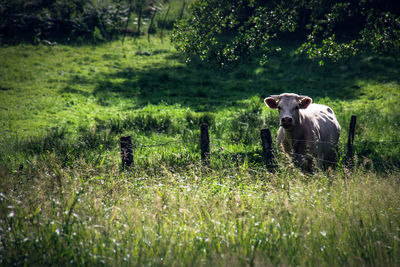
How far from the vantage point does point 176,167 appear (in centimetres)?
685

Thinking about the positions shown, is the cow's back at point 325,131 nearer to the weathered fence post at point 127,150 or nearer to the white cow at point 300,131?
the white cow at point 300,131

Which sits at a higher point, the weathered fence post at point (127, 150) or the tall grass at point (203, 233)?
the tall grass at point (203, 233)

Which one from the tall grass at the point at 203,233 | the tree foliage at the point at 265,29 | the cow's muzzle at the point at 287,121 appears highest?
the tree foliage at the point at 265,29

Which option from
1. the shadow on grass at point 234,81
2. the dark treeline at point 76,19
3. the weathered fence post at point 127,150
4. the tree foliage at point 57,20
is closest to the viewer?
the weathered fence post at point 127,150

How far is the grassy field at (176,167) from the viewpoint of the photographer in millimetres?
3188

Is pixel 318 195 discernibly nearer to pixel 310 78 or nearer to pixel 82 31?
pixel 310 78

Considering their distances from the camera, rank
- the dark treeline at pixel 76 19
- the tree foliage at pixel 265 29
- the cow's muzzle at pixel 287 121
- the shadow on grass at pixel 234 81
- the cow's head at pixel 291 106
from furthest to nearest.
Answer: the dark treeline at pixel 76 19 < the shadow on grass at pixel 234 81 < the tree foliage at pixel 265 29 < the cow's head at pixel 291 106 < the cow's muzzle at pixel 287 121

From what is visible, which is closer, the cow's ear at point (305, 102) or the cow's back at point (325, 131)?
the cow's ear at point (305, 102)

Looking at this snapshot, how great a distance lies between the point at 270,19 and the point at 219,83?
9079 millimetres

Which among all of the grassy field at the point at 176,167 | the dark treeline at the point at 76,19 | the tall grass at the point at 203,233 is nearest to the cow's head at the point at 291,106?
the grassy field at the point at 176,167

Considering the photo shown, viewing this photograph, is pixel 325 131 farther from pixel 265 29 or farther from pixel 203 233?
pixel 203 233

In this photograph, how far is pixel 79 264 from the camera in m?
2.99

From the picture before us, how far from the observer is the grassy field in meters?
3.19

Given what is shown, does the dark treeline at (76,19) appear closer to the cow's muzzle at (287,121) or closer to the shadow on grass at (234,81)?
the shadow on grass at (234,81)
